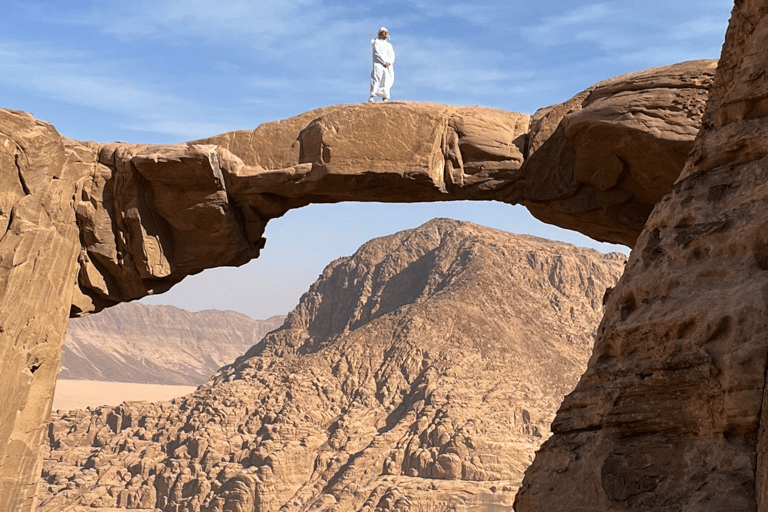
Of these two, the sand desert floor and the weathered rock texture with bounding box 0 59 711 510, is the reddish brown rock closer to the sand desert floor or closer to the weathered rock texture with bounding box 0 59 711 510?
the weathered rock texture with bounding box 0 59 711 510

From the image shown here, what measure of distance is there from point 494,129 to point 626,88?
142cm

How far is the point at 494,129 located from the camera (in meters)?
10.5

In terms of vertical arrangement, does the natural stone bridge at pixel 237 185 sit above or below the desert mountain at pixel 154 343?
below

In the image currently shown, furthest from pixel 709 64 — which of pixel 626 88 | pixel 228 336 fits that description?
pixel 228 336

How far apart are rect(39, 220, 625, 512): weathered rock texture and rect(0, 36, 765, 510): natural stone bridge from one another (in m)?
15.6

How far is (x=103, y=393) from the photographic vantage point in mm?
67000

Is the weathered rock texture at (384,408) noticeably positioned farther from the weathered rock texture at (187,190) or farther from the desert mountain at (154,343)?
the desert mountain at (154,343)

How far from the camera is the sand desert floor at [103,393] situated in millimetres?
61188

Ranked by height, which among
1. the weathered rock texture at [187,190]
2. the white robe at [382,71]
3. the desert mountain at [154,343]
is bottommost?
the weathered rock texture at [187,190]

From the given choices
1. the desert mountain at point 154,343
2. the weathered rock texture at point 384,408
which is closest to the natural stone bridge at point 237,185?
the weathered rock texture at point 384,408

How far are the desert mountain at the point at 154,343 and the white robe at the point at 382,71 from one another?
67000mm

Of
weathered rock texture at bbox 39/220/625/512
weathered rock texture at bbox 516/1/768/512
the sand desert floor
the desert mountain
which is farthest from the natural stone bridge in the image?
the desert mountain

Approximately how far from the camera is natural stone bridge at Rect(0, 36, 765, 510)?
33.2 ft

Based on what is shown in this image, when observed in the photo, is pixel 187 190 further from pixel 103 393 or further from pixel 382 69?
pixel 103 393
